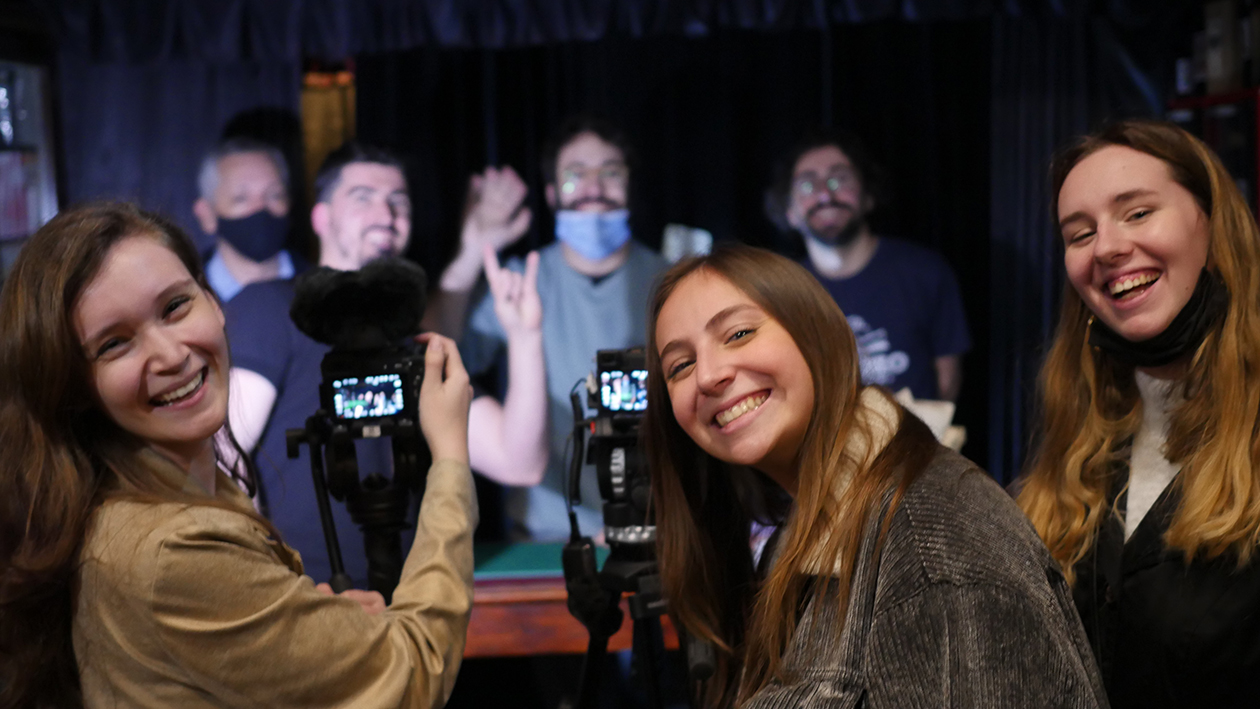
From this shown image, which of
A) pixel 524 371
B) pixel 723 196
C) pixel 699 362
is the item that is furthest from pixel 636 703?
pixel 699 362

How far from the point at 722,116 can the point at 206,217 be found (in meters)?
2.04

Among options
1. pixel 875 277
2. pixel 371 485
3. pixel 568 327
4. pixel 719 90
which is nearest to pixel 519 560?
pixel 568 327

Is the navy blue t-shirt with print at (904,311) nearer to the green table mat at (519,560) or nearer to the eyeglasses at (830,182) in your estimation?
the eyeglasses at (830,182)

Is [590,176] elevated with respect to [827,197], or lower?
elevated

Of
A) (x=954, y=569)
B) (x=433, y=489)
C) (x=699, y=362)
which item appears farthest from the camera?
(x=433, y=489)

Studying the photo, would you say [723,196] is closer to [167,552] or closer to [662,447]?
[662,447]

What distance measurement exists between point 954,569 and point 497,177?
9.25 ft

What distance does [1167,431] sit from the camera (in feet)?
5.15

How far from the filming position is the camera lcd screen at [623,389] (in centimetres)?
192

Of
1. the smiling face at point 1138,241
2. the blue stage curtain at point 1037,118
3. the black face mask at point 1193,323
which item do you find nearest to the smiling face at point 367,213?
the blue stage curtain at point 1037,118

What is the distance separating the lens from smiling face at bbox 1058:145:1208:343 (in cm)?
148

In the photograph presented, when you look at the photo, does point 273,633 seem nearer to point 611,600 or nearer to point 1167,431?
point 611,600

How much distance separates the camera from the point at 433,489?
4.90 feet

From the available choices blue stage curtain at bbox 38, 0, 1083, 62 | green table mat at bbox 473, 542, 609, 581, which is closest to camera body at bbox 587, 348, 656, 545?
green table mat at bbox 473, 542, 609, 581
